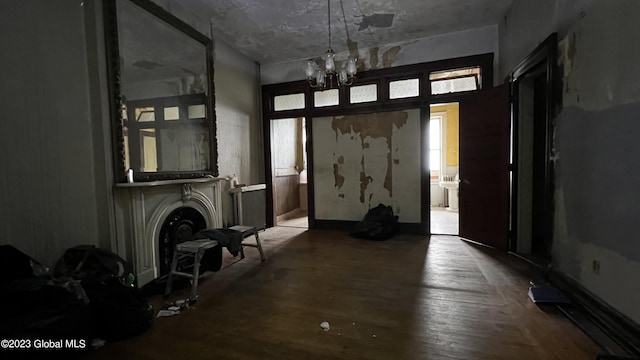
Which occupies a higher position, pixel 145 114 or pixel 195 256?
pixel 145 114

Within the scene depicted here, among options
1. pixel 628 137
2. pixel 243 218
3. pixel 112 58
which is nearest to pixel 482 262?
pixel 628 137

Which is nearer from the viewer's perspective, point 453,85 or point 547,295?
point 547,295

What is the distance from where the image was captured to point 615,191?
177cm

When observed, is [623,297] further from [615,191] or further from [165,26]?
[165,26]

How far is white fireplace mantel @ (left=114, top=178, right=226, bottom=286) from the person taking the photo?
7.98ft

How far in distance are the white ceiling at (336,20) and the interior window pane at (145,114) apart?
1409 millimetres

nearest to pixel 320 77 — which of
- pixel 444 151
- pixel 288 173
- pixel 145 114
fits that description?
pixel 145 114

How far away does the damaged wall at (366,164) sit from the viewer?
14.7 ft

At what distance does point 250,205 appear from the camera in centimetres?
474

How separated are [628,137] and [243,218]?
14.1ft

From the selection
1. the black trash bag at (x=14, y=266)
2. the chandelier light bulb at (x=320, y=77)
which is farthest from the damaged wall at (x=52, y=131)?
the chandelier light bulb at (x=320, y=77)

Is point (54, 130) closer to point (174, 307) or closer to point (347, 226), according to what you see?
point (174, 307)

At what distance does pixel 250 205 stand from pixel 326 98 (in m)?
2.27

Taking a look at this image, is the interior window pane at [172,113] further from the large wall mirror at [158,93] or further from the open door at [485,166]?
the open door at [485,166]
